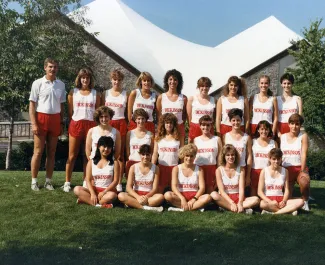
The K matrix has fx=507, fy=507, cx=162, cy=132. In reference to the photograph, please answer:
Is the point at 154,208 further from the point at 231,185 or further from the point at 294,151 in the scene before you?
the point at 294,151

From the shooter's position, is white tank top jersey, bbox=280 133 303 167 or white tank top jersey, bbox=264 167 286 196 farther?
white tank top jersey, bbox=280 133 303 167

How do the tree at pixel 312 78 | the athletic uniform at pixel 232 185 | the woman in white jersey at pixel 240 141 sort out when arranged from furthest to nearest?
the tree at pixel 312 78
the woman in white jersey at pixel 240 141
the athletic uniform at pixel 232 185

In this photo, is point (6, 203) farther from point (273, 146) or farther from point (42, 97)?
point (273, 146)

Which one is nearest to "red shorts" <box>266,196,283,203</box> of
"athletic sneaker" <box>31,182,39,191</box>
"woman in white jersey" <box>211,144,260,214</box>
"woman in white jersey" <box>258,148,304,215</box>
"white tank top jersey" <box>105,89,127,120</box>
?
"woman in white jersey" <box>258,148,304,215</box>

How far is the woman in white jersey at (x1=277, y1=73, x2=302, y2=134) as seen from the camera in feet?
24.7

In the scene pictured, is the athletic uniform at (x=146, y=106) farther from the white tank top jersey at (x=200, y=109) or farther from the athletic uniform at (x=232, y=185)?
the athletic uniform at (x=232, y=185)

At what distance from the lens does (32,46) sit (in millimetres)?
17703

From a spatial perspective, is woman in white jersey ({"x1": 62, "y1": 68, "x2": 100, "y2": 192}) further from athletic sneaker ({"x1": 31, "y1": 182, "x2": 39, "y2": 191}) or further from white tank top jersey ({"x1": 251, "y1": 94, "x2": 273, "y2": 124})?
white tank top jersey ({"x1": 251, "y1": 94, "x2": 273, "y2": 124})

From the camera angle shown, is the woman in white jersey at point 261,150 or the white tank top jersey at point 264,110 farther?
the white tank top jersey at point 264,110

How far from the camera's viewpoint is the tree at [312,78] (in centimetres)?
2336

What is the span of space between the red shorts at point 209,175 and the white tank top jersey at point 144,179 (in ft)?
2.64

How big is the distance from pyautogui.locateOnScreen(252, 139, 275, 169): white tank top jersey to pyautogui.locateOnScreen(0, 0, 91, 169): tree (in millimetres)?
11472

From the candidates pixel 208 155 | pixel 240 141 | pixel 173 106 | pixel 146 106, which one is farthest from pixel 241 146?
pixel 146 106

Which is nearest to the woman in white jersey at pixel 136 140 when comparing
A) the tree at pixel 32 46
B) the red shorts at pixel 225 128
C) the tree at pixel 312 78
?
the red shorts at pixel 225 128
